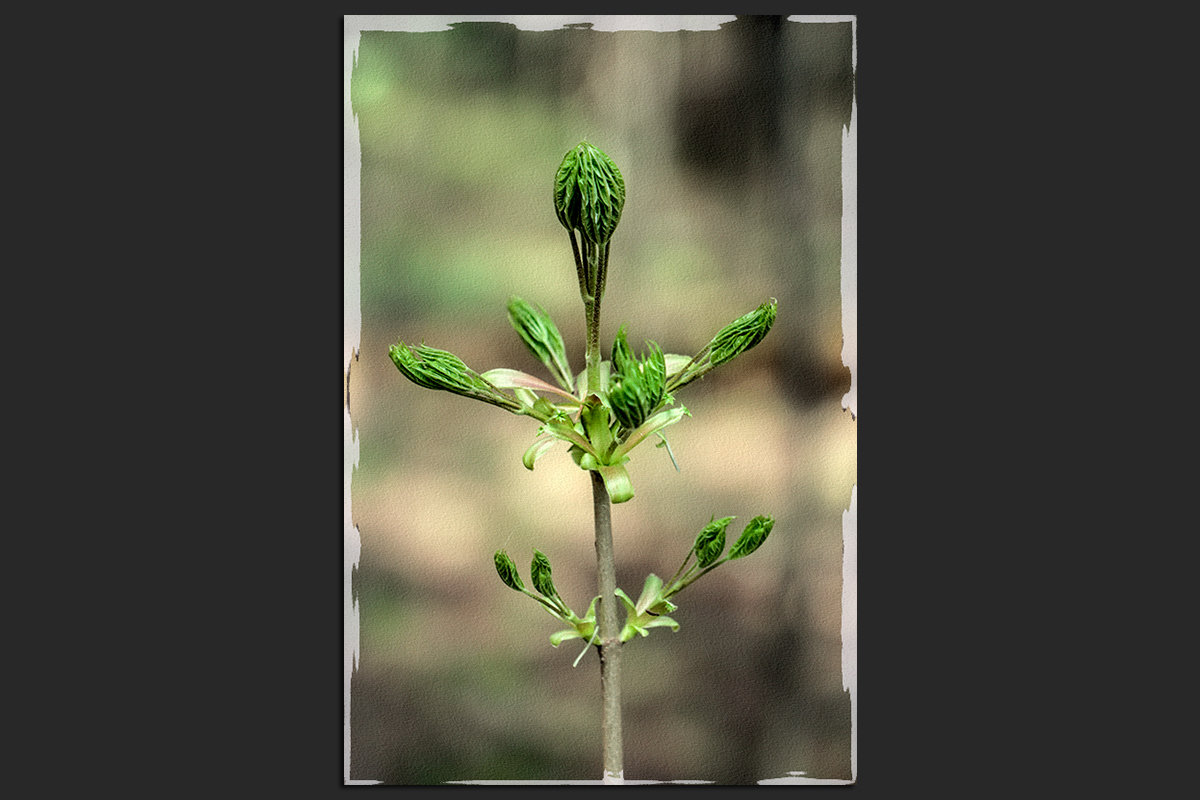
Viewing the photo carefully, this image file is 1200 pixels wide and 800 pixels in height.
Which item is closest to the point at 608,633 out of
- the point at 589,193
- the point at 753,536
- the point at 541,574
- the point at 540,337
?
the point at 541,574

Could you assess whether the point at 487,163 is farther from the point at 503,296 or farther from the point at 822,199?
the point at 822,199

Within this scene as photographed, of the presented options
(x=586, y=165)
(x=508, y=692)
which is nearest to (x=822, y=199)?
(x=586, y=165)

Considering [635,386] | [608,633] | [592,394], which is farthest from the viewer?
[608,633]

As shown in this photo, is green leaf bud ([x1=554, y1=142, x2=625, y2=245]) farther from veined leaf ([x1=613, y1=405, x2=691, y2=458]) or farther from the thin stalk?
the thin stalk

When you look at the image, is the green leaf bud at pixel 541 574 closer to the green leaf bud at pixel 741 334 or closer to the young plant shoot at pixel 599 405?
the young plant shoot at pixel 599 405

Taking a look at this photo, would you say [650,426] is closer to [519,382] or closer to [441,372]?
[519,382]

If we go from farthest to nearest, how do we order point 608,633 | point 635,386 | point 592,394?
point 608,633
point 592,394
point 635,386

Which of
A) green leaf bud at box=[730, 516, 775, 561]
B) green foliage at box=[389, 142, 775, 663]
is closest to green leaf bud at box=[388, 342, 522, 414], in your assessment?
green foliage at box=[389, 142, 775, 663]
